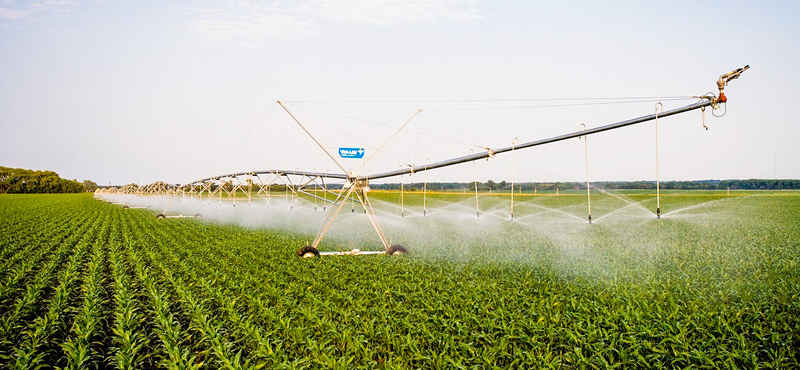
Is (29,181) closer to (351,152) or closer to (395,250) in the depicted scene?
(351,152)

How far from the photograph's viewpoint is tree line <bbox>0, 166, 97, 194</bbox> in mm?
142250

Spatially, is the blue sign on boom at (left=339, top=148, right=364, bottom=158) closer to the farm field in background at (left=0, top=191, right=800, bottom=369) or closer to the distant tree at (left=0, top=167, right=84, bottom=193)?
the farm field in background at (left=0, top=191, right=800, bottom=369)

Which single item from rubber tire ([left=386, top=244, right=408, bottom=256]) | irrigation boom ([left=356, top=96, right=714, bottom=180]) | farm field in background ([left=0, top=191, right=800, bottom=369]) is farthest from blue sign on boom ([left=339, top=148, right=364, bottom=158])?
farm field in background ([left=0, top=191, right=800, bottom=369])

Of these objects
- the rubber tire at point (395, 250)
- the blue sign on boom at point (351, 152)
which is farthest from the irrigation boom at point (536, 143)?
the rubber tire at point (395, 250)

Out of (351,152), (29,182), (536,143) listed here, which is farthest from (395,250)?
(29,182)

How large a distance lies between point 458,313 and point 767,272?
25.7 feet

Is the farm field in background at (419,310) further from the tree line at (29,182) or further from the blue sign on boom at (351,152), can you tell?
the tree line at (29,182)

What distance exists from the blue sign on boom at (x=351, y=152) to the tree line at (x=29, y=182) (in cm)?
18060

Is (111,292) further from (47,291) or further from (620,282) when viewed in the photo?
(620,282)

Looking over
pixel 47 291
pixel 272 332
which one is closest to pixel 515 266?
pixel 272 332

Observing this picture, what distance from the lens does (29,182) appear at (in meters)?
146

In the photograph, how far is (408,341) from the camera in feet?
20.7

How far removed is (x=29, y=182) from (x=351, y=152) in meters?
182

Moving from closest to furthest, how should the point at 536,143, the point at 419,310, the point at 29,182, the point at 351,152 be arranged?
1. the point at 419,310
2. the point at 536,143
3. the point at 351,152
4. the point at 29,182
